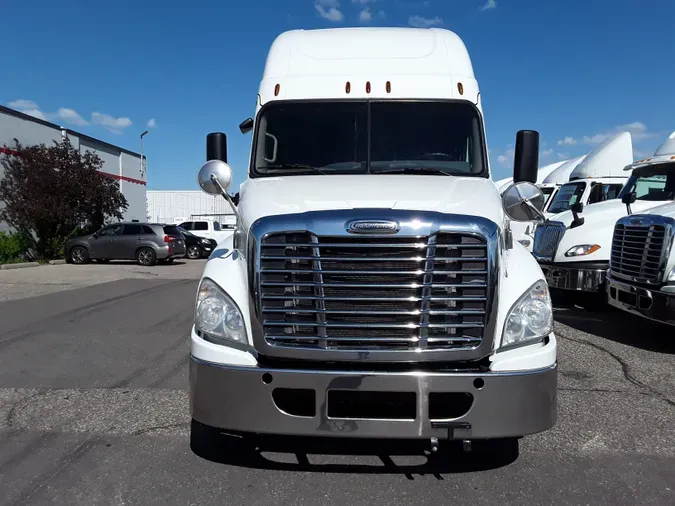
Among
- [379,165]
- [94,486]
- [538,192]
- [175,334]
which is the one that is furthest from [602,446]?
[175,334]

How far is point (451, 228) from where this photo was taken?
3213 millimetres

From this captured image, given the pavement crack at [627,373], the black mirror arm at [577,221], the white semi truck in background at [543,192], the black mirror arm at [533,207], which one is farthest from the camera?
the white semi truck in background at [543,192]

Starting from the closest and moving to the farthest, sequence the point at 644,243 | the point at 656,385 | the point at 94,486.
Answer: the point at 94,486 → the point at 656,385 → the point at 644,243

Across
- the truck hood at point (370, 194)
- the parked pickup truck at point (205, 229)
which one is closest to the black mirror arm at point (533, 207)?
the truck hood at point (370, 194)

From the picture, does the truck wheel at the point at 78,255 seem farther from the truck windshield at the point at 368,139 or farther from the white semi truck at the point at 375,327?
the white semi truck at the point at 375,327

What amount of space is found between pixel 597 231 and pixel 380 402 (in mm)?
6999

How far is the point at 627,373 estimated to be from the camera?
5984mm

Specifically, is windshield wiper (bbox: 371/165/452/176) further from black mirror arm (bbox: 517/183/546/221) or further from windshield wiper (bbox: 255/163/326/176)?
black mirror arm (bbox: 517/183/546/221)

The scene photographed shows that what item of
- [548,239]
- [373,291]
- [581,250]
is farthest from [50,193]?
[373,291]

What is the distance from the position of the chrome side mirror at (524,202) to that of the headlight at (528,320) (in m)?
0.69

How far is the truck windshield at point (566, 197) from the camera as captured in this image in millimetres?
12000

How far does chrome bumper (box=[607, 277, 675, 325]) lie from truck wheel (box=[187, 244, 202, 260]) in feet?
69.0

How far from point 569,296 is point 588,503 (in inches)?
301

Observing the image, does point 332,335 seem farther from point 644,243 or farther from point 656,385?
point 644,243
